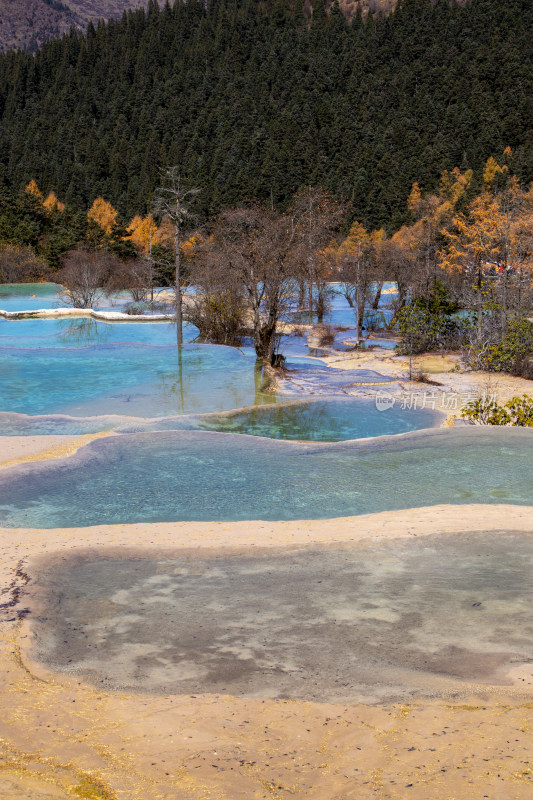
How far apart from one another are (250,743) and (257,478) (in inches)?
266

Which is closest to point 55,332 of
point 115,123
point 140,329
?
point 140,329

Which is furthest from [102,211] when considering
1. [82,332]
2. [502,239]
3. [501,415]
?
[501,415]

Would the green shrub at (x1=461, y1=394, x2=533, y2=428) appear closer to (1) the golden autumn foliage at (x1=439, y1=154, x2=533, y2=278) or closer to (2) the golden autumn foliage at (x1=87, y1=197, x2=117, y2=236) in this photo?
(1) the golden autumn foliage at (x1=439, y1=154, x2=533, y2=278)

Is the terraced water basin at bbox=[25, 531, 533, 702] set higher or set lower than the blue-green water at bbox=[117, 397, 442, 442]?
lower

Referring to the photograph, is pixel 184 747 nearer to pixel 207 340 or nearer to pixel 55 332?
pixel 207 340

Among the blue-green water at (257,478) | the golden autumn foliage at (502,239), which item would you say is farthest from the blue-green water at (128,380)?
the golden autumn foliage at (502,239)

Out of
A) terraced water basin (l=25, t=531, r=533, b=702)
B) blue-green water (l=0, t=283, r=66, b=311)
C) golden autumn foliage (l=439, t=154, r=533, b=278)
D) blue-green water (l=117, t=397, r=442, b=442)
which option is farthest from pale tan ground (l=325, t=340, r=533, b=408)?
blue-green water (l=0, t=283, r=66, b=311)

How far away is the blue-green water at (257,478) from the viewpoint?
9.64 metres

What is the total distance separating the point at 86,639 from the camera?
577 cm

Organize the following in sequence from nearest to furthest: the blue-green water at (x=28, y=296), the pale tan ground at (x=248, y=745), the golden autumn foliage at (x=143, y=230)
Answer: the pale tan ground at (x=248, y=745) → the blue-green water at (x=28, y=296) → the golden autumn foliage at (x=143, y=230)

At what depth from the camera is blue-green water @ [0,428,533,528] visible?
9.64m

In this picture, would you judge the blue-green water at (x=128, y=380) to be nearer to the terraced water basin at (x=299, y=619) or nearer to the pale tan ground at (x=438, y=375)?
the pale tan ground at (x=438, y=375)

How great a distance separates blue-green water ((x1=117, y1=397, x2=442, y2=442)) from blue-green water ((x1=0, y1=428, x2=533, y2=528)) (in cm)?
98

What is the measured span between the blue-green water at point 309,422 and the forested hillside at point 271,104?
5804 centimetres
